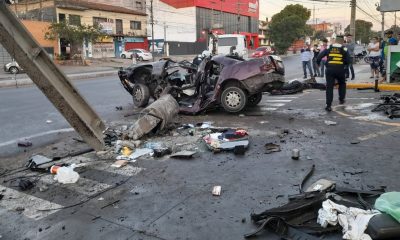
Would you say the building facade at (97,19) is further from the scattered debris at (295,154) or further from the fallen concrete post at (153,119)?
the scattered debris at (295,154)

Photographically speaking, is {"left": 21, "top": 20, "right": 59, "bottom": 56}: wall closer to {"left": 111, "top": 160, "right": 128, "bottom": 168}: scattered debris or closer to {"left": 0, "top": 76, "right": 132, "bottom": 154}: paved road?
{"left": 0, "top": 76, "right": 132, "bottom": 154}: paved road

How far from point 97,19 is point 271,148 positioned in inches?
2079

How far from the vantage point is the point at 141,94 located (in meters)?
11.4

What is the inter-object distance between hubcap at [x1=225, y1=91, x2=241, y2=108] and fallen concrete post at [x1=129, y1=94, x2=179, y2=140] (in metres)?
1.77

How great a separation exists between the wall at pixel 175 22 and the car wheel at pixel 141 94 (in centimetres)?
6158

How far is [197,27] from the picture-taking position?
2830 inches

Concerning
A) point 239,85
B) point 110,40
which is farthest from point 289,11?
point 239,85

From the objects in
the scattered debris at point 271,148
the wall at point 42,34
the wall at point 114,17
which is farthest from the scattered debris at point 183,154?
the wall at point 114,17

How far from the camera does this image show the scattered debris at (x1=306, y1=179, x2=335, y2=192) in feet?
14.7

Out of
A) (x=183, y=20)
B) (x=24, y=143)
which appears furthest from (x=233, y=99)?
(x=183, y=20)

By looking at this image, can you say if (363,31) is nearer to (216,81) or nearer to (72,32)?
(72,32)

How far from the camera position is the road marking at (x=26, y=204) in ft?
14.7

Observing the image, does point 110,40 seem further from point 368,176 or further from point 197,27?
point 368,176

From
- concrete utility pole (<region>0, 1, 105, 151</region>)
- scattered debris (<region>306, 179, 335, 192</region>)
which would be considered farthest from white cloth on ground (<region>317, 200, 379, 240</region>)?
concrete utility pole (<region>0, 1, 105, 151</region>)
